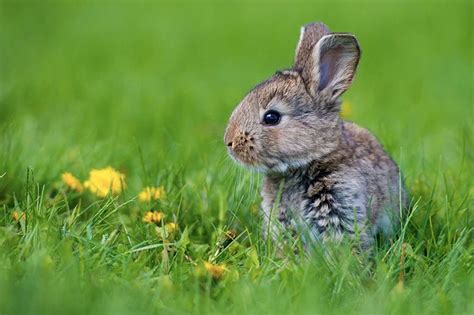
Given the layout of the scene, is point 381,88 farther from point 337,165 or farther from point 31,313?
point 31,313

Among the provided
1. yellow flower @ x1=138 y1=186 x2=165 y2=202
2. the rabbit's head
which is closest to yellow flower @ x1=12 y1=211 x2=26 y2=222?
yellow flower @ x1=138 y1=186 x2=165 y2=202

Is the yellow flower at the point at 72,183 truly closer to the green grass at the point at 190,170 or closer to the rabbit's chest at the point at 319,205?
the green grass at the point at 190,170

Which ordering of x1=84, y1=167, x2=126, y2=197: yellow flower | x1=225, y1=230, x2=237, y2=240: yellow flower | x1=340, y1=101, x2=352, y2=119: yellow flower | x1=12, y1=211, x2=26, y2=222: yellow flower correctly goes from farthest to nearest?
x1=340, y1=101, x2=352, y2=119: yellow flower < x1=84, y1=167, x2=126, y2=197: yellow flower < x1=225, y1=230, x2=237, y2=240: yellow flower < x1=12, y1=211, x2=26, y2=222: yellow flower

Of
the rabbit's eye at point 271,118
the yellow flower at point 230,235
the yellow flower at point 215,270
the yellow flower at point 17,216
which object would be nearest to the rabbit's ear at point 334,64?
the rabbit's eye at point 271,118

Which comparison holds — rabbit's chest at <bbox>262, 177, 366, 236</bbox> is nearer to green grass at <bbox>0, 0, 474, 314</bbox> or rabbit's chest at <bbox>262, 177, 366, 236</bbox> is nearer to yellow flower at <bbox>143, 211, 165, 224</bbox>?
green grass at <bbox>0, 0, 474, 314</bbox>

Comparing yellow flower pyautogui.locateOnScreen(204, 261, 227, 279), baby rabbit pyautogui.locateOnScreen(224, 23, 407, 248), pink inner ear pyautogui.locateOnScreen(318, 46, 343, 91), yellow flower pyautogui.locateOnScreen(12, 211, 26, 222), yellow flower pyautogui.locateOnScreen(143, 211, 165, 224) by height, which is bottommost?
yellow flower pyautogui.locateOnScreen(143, 211, 165, 224)

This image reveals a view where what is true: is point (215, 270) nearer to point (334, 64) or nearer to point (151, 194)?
point (151, 194)
